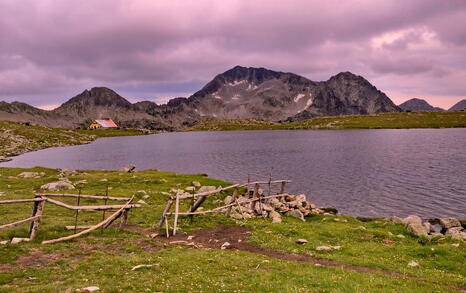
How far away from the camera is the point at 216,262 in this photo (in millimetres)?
20453

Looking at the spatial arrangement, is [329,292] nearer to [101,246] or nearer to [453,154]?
[101,246]

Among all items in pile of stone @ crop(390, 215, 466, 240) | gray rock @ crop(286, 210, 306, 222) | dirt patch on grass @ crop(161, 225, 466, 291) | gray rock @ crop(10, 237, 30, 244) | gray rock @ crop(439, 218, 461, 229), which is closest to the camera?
dirt patch on grass @ crop(161, 225, 466, 291)

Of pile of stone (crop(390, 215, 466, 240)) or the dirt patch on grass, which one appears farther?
pile of stone (crop(390, 215, 466, 240))

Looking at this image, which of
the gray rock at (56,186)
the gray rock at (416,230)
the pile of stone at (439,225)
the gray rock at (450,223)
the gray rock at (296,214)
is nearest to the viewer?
the gray rock at (416,230)

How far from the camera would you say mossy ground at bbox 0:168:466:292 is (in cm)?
1645

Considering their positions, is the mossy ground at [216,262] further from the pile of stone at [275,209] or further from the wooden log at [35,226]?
the pile of stone at [275,209]

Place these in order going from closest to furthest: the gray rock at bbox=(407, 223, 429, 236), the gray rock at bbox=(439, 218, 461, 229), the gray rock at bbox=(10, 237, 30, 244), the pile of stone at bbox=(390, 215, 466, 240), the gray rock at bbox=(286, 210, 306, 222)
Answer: the gray rock at bbox=(10, 237, 30, 244) < the gray rock at bbox=(407, 223, 429, 236) < the pile of stone at bbox=(390, 215, 466, 240) < the gray rock at bbox=(439, 218, 461, 229) < the gray rock at bbox=(286, 210, 306, 222)

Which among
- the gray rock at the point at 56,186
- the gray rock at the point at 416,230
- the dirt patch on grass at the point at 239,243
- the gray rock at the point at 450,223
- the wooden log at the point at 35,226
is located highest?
the wooden log at the point at 35,226

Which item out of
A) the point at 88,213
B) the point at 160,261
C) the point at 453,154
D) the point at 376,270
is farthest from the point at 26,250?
the point at 453,154

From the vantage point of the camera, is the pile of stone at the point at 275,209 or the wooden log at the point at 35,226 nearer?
the wooden log at the point at 35,226

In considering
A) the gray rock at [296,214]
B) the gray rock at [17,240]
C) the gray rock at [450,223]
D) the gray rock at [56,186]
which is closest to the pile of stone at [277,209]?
the gray rock at [296,214]

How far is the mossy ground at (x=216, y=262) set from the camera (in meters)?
16.5

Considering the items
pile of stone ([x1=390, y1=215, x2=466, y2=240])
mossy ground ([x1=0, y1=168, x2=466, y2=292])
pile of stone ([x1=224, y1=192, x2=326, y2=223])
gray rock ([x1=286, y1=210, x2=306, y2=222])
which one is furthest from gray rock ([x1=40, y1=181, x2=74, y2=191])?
pile of stone ([x1=390, y1=215, x2=466, y2=240])

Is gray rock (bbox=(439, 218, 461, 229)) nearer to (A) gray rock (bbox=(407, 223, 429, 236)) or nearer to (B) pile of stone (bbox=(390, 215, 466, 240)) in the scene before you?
(B) pile of stone (bbox=(390, 215, 466, 240))
